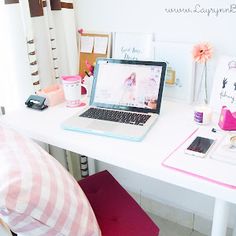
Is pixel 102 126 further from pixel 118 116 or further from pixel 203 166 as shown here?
pixel 203 166

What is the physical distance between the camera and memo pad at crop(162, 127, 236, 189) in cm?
78

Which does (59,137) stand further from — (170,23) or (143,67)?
(170,23)

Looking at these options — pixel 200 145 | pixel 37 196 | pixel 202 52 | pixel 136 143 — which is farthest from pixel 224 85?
pixel 37 196

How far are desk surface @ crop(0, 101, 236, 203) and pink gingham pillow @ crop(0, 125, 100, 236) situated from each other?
203mm

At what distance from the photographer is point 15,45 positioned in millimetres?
1306

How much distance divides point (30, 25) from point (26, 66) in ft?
0.59

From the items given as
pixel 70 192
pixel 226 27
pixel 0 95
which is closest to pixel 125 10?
pixel 226 27

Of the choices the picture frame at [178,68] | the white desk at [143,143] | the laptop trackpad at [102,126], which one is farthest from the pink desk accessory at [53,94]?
the picture frame at [178,68]

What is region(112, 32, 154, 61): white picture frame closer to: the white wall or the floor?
the white wall

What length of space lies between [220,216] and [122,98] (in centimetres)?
60

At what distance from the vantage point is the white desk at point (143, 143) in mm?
808

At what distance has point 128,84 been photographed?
123 centimetres

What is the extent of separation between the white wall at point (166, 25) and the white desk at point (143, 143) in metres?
0.30

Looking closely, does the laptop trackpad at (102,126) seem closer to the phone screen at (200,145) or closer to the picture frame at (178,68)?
the phone screen at (200,145)
